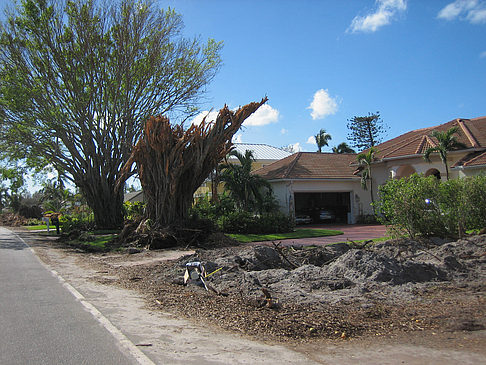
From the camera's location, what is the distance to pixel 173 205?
19.2 m

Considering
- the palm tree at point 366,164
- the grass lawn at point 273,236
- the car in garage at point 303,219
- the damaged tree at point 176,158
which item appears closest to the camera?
the damaged tree at point 176,158

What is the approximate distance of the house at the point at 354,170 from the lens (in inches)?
1001

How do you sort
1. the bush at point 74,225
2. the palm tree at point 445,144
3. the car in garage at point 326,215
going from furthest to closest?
the car in garage at point 326,215 → the bush at point 74,225 → the palm tree at point 445,144

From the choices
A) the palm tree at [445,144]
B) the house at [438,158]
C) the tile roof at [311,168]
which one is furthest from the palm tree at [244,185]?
the palm tree at [445,144]

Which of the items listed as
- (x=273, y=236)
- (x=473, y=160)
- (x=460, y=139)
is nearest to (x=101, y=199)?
(x=273, y=236)

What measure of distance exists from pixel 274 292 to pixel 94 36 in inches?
898

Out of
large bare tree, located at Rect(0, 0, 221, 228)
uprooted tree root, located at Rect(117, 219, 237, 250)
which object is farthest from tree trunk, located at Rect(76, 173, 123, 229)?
uprooted tree root, located at Rect(117, 219, 237, 250)

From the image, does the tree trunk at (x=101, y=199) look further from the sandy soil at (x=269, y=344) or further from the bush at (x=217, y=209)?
the sandy soil at (x=269, y=344)

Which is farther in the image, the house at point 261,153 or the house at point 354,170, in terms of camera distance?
the house at point 261,153

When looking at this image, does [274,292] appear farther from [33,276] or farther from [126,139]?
[126,139]

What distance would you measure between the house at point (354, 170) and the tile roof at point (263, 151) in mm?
11947

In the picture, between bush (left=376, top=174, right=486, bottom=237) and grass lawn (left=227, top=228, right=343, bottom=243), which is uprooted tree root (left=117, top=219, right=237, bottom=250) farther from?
bush (left=376, top=174, right=486, bottom=237)

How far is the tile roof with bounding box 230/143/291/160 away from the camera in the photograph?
49.2 m

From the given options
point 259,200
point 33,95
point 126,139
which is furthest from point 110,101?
point 259,200
